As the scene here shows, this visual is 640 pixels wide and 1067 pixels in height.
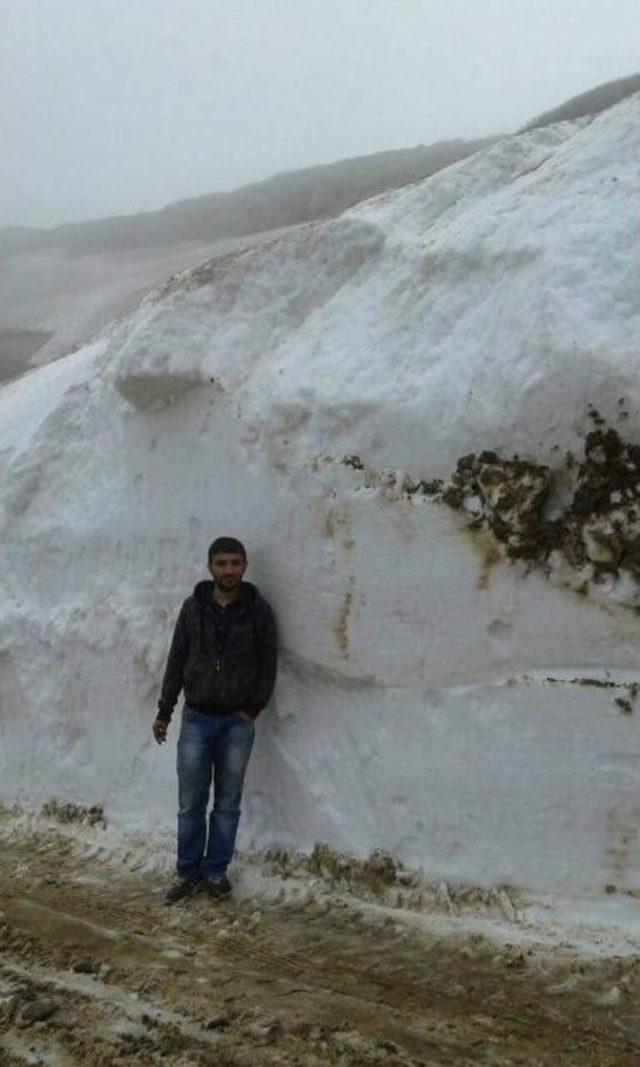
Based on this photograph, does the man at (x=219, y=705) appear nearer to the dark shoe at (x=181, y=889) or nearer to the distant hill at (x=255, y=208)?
the dark shoe at (x=181, y=889)

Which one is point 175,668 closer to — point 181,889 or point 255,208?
point 181,889

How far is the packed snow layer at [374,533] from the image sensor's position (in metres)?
4.65

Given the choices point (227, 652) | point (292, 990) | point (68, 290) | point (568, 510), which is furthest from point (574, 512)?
point (68, 290)

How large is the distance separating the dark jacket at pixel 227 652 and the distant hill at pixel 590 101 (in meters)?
10.7

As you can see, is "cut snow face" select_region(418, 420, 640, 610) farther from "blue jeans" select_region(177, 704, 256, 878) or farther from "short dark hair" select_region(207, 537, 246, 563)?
"blue jeans" select_region(177, 704, 256, 878)

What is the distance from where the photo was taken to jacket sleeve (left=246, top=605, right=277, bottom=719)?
5320mm

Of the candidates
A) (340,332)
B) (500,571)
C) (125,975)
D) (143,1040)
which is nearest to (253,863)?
(125,975)

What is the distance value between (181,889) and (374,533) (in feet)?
6.38

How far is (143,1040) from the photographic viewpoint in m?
3.82

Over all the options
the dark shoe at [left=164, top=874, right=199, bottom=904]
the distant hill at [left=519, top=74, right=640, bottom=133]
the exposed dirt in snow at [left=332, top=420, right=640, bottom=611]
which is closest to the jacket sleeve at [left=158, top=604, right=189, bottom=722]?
the dark shoe at [left=164, top=874, right=199, bottom=904]

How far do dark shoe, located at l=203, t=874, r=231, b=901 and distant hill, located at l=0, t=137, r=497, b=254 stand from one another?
67.4ft

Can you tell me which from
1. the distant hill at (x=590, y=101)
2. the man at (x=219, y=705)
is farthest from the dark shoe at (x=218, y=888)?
the distant hill at (x=590, y=101)

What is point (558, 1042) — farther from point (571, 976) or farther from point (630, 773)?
point (630, 773)

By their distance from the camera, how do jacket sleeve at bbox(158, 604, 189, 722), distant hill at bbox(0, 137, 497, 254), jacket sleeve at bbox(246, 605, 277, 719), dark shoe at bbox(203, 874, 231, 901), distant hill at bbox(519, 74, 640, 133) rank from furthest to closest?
1. distant hill at bbox(0, 137, 497, 254)
2. distant hill at bbox(519, 74, 640, 133)
3. jacket sleeve at bbox(158, 604, 189, 722)
4. jacket sleeve at bbox(246, 605, 277, 719)
5. dark shoe at bbox(203, 874, 231, 901)
